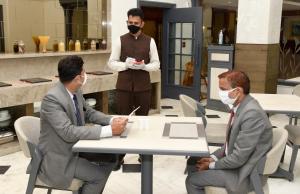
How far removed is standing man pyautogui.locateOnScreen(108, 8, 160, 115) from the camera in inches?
135

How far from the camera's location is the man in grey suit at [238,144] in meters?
2.02

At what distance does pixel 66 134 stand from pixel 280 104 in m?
2.16

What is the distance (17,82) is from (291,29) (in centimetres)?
1314

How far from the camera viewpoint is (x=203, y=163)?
7.50ft

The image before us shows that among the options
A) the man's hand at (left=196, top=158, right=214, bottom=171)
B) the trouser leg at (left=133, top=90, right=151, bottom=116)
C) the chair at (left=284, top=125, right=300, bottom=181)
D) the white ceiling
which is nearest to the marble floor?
the chair at (left=284, top=125, right=300, bottom=181)

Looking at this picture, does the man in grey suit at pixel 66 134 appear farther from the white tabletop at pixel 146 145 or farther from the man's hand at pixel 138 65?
the man's hand at pixel 138 65

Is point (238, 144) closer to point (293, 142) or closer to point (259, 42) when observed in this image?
point (293, 142)

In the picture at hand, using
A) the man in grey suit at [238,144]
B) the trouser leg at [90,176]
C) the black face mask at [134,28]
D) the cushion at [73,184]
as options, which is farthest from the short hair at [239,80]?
the black face mask at [134,28]

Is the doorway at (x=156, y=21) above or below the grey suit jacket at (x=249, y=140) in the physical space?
Result: above

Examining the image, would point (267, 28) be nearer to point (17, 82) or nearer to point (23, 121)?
point (17, 82)

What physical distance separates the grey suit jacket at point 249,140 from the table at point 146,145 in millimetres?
202

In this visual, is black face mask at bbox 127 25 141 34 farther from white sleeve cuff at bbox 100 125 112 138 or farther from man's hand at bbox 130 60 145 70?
white sleeve cuff at bbox 100 125 112 138

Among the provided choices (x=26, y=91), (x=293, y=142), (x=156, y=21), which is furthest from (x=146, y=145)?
(x=156, y=21)

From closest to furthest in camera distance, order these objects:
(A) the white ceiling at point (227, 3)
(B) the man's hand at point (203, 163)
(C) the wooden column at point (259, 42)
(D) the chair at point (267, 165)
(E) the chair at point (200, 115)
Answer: (D) the chair at point (267, 165)
(B) the man's hand at point (203, 163)
(E) the chair at point (200, 115)
(C) the wooden column at point (259, 42)
(A) the white ceiling at point (227, 3)
